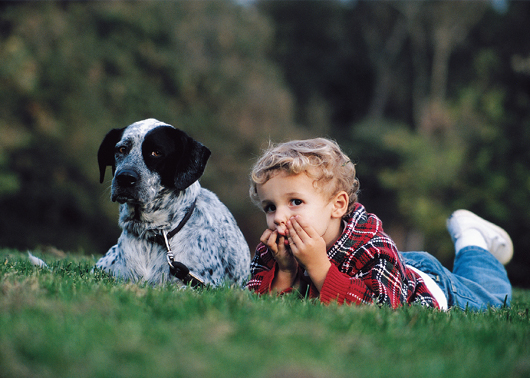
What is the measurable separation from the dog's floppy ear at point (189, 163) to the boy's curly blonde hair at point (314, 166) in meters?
0.56

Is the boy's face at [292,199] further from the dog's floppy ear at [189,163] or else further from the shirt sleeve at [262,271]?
the dog's floppy ear at [189,163]

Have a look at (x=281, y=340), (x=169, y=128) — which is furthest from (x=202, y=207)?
(x=281, y=340)

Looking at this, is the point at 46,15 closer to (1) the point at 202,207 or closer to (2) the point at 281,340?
(1) the point at 202,207

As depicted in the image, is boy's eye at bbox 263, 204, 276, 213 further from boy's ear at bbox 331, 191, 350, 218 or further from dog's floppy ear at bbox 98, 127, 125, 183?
dog's floppy ear at bbox 98, 127, 125, 183

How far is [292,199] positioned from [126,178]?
1.32m

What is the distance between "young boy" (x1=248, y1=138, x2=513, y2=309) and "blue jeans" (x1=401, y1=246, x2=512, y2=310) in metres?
0.16

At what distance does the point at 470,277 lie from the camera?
4812 millimetres

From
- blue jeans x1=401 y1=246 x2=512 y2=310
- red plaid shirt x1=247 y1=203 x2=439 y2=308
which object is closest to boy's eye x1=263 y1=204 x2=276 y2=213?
red plaid shirt x1=247 y1=203 x2=439 y2=308

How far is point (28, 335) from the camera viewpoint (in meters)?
1.82

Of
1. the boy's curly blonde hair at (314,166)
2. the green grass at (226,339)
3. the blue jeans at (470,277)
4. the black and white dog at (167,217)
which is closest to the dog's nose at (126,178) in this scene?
the black and white dog at (167,217)

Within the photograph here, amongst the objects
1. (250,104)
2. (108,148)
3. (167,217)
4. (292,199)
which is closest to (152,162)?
(167,217)

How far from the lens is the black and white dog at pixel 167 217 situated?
393cm

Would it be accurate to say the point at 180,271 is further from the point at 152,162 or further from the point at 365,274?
the point at 365,274

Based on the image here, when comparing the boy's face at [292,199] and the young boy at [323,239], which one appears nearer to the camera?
the young boy at [323,239]
